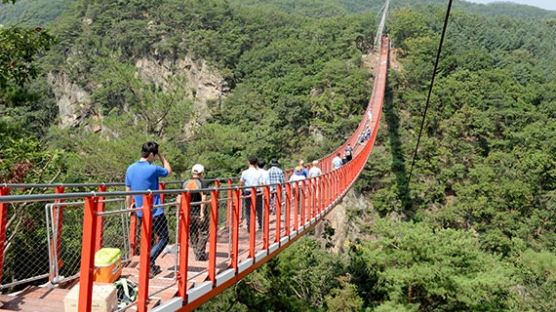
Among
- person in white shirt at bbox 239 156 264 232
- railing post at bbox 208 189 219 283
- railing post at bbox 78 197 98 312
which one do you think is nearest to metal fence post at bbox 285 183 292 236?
person in white shirt at bbox 239 156 264 232

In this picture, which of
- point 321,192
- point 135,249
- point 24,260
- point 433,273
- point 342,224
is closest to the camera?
point 24,260

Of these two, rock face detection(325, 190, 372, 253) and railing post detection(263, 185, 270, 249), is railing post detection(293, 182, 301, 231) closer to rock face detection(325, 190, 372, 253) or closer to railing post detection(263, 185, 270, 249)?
railing post detection(263, 185, 270, 249)

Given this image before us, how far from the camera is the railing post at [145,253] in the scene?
3270 mm

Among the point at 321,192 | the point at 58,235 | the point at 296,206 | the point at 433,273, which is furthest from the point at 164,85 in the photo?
the point at 58,235

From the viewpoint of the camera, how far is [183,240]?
383cm

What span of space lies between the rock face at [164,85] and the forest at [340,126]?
1.01 ft

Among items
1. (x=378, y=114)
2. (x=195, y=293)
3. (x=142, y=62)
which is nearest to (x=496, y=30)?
(x=142, y=62)

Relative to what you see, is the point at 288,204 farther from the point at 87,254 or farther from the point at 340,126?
the point at 340,126

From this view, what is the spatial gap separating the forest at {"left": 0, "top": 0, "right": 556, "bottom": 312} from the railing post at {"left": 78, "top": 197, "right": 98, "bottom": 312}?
5.93 feet

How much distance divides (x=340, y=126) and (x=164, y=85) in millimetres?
19250

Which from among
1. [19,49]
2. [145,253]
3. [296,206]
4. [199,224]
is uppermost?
[19,49]

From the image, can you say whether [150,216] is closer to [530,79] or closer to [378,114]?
[378,114]

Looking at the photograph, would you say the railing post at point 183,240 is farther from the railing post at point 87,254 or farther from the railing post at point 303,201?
the railing post at point 303,201

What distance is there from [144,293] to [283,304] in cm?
1500
